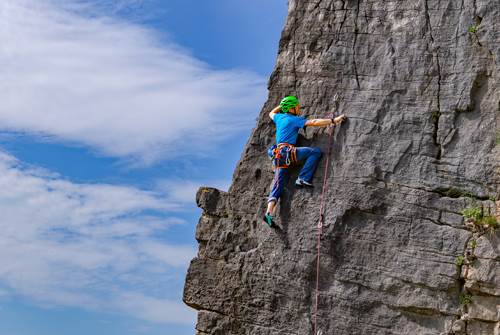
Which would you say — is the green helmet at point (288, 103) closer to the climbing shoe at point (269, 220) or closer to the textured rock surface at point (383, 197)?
the textured rock surface at point (383, 197)

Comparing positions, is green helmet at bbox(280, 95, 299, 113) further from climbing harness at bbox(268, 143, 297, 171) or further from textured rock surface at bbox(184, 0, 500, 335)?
climbing harness at bbox(268, 143, 297, 171)

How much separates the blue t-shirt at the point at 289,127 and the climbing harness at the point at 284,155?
113 mm

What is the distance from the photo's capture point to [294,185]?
1179cm

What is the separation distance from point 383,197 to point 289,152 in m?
1.69

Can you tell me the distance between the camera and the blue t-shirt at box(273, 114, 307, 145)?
38.1 ft

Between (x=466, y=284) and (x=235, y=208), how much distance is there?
4023 millimetres

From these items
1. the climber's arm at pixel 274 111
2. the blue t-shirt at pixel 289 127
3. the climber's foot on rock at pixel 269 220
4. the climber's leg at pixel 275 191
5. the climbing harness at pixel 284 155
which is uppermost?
the climber's arm at pixel 274 111

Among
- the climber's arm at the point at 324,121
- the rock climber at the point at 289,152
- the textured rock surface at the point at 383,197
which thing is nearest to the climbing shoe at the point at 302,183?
the rock climber at the point at 289,152

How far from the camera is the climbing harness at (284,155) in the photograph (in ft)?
38.1

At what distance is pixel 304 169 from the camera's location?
11.6 metres

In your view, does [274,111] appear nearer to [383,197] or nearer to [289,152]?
[289,152]

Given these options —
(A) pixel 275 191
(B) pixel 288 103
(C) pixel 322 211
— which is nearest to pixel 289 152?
(A) pixel 275 191

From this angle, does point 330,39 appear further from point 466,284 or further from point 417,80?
point 466,284

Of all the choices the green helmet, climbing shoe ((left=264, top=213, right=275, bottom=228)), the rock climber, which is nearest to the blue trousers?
the rock climber
